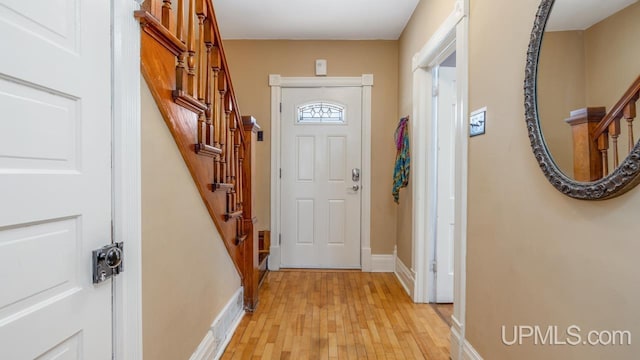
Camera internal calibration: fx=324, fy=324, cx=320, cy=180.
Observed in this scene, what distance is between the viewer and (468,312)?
5.75 feet

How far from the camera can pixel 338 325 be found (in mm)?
2299

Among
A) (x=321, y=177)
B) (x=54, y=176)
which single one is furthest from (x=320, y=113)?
(x=54, y=176)

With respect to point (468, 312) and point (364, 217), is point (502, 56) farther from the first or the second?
point (364, 217)

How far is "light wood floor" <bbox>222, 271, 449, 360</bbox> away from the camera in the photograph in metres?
1.97

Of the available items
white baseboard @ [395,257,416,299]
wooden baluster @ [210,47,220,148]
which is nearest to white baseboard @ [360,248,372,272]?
white baseboard @ [395,257,416,299]

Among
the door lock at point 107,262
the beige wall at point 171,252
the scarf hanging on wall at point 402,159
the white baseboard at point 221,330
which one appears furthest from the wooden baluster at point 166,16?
the scarf hanging on wall at point 402,159

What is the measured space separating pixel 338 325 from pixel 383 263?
1.42 m

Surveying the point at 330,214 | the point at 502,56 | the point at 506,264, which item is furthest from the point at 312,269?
the point at 502,56

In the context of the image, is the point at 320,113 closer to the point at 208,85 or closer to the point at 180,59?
the point at 208,85

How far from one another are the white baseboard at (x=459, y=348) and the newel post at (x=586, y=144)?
1.10 m

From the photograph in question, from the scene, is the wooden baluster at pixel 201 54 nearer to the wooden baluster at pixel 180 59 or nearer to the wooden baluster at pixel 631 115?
the wooden baluster at pixel 180 59

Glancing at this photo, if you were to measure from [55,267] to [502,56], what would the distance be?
1763 millimetres

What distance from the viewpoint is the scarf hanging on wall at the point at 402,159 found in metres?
3.01

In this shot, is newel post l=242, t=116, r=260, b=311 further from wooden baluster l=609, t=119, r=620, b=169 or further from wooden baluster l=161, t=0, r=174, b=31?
wooden baluster l=609, t=119, r=620, b=169
